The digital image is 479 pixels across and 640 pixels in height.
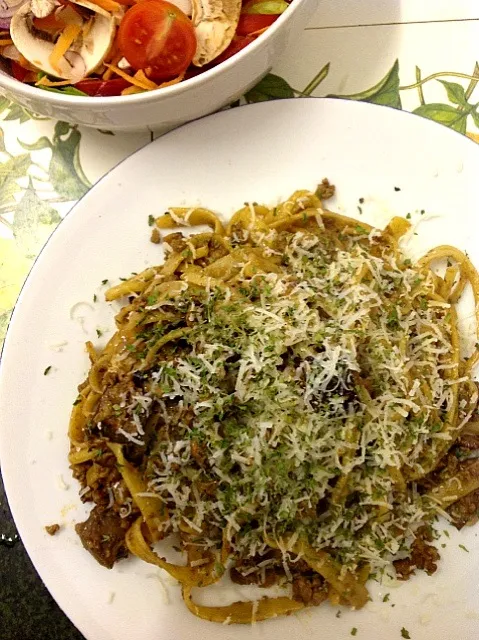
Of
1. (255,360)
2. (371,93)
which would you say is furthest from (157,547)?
(371,93)

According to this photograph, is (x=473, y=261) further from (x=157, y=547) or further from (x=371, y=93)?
(x=157, y=547)

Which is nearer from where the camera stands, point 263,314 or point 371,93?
point 263,314

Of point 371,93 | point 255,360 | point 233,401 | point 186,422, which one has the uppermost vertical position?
point 371,93

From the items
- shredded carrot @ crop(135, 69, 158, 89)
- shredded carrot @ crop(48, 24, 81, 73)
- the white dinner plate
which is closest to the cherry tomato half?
shredded carrot @ crop(135, 69, 158, 89)

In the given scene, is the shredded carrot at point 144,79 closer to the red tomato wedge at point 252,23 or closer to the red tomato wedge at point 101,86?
the red tomato wedge at point 101,86

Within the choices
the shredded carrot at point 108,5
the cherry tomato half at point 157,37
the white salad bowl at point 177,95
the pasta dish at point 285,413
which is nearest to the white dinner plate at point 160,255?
the pasta dish at point 285,413

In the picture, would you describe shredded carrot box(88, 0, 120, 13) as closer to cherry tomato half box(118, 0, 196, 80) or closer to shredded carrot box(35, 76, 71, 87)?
cherry tomato half box(118, 0, 196, 80)
